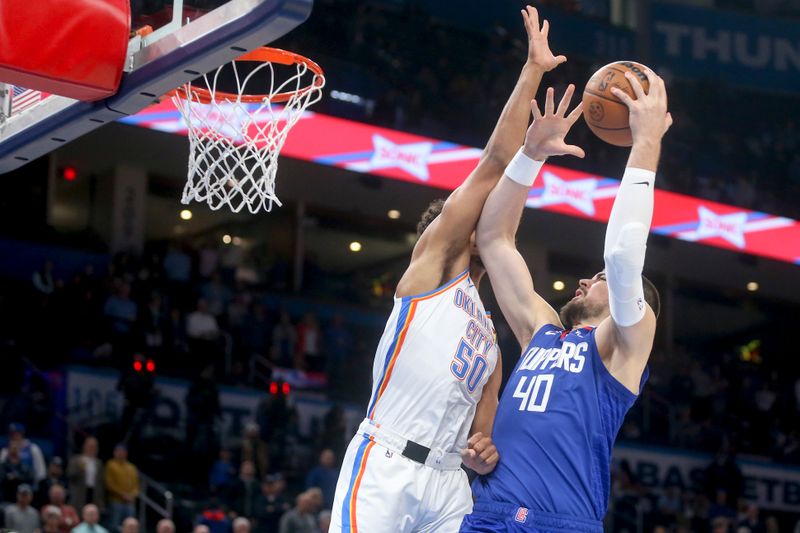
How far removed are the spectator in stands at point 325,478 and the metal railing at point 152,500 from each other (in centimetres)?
154

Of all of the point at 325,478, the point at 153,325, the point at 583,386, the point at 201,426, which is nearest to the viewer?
the point at 583,386

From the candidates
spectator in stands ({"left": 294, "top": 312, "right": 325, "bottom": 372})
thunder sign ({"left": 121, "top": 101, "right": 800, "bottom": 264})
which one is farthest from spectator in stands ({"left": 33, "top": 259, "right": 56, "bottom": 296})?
spectator in stands ({"left": 294, "top": 312, "right": 325, "bottom": 372})

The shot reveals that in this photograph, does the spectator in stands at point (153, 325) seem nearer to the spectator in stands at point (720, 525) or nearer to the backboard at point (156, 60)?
the spectator in stands at point (720, 525)

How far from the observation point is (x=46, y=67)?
4.27 m

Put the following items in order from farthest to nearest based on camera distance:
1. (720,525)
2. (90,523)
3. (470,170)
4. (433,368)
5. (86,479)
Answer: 1. (470,170)
2. (720,525)
3. (86,479)
4. (90,523)
5. (433,368)

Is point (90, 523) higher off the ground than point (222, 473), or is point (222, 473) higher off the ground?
point (222, 473)

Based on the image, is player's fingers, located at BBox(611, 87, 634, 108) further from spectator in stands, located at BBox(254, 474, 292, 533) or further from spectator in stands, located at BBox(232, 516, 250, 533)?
spectator in stands, located at BBox(254, 474, 292, 533)

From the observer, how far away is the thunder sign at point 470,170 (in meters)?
13.8

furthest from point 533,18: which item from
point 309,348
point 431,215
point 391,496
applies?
point 309,348

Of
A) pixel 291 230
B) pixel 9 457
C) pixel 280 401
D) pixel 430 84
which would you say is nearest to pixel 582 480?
pixel 9 457

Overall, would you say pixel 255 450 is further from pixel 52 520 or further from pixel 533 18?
pixel 533 18

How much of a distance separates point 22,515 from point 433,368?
6.70 meters

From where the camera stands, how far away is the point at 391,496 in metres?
4.08

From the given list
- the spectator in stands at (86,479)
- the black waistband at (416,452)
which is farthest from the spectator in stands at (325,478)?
the black waistband at (416,452)
